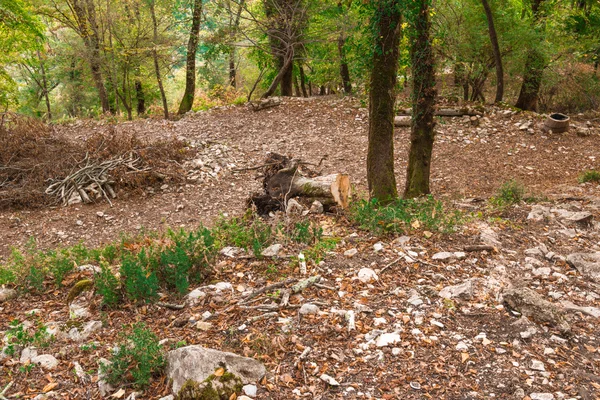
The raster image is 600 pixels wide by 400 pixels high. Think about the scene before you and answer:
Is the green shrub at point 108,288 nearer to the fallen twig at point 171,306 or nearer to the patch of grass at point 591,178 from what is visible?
the fallen twig at point 171,306

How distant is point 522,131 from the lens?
36.0ft

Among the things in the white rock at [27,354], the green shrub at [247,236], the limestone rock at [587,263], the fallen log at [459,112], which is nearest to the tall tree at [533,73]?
the fallen log at [459,112]

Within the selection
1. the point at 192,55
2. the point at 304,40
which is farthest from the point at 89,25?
the point at 304,40

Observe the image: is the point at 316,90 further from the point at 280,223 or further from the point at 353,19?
the point at 280,223

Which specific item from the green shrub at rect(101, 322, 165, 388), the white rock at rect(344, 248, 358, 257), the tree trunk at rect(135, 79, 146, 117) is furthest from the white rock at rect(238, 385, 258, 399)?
the tree trunk at rect(135, 79, 146, 117)

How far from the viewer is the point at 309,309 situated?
A: 337 cm

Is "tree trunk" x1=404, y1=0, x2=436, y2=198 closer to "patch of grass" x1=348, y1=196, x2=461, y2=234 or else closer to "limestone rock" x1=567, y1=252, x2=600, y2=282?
"patch of grass" x1=348, y1=196, x2=461, y2=234

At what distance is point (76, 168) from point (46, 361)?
6.89 metres

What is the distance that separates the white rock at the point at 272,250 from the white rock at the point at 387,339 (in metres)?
1.58

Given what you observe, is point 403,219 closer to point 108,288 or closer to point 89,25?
point 108,288

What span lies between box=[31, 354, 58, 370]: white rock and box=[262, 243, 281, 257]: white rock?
79.5 inches

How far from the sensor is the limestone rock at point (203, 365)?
2582mm

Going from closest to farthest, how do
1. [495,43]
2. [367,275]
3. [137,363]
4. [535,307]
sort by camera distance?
1. [137,363]
2. [535,307]
3. [367,275]
4. [495,43]

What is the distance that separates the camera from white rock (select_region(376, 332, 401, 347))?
3.02 metres
